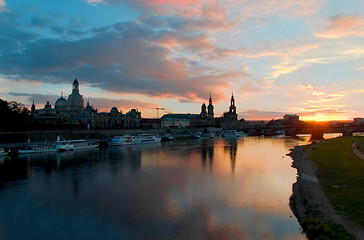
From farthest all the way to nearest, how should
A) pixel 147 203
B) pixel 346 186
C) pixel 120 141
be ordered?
pixel 120 141
pixel 346 186
pixel 147 203

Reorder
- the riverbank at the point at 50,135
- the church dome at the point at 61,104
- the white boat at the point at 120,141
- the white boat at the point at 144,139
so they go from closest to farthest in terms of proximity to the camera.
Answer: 1. the riverbank at the point at 50,135
2. the white boat at the point at 120,141
3. the white boat at the point at 144,139
4. the church dome at the point at 61,104

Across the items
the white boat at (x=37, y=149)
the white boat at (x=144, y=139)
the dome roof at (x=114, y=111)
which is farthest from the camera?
the dome roof at (x=114, y=111)

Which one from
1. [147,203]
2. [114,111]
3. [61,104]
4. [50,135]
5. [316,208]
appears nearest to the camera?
[316,208]

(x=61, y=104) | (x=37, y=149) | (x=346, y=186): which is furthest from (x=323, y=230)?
(x=61, y=104)

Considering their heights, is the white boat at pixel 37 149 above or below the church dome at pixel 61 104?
below

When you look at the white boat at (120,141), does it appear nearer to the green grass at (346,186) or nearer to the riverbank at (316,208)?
the green grass at (346,186)

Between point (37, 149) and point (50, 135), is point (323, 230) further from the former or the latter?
point (50, 135)

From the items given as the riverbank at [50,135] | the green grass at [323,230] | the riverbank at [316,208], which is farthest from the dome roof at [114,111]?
the green grass at [323,230]

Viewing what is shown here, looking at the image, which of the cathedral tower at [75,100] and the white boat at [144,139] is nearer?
the white boat at [144,139]

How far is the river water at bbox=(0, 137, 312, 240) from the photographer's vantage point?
18469mm

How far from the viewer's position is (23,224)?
785 inches

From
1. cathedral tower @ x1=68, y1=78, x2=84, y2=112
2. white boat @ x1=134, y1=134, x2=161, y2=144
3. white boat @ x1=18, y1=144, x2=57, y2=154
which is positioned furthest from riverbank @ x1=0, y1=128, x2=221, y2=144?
cathedral tower @ x1=68, y1=78, x2=84, y2=112

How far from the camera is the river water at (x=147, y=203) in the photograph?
1847 cm

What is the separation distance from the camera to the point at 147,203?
24.4 metres
